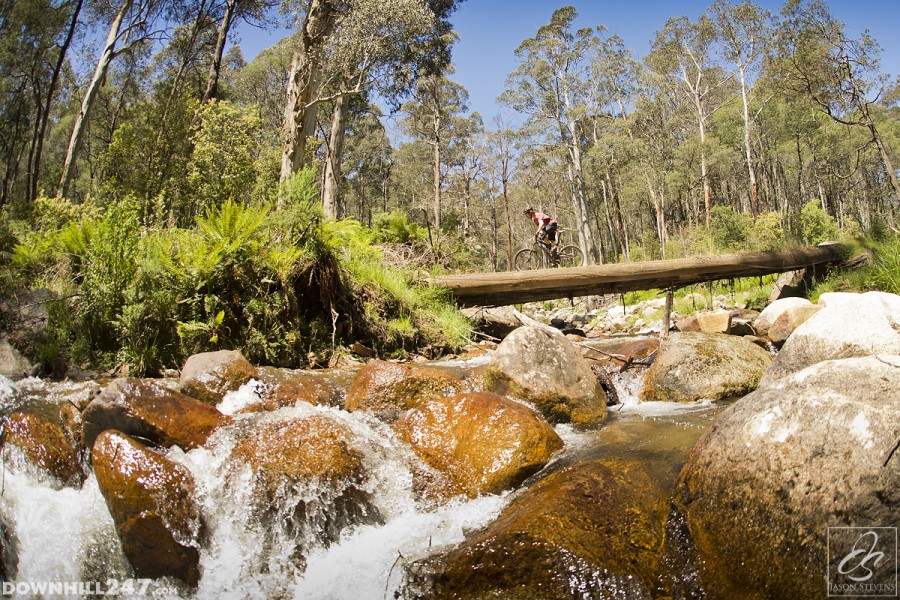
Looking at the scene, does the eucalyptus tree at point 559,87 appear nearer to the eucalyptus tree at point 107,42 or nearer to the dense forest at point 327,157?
the dense forest at point 327,157

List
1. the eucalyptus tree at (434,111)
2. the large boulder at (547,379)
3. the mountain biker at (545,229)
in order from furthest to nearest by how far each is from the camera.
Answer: the eucalyptus tree at (434,111) → the mountain biker at (545,229) → the large boulder at (547,379)

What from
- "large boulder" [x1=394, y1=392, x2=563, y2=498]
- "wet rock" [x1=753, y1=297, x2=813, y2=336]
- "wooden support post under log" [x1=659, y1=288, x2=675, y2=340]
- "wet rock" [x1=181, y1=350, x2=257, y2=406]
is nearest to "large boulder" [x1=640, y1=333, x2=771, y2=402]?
"wooden support post under log" [x1=659, y1=288, x2=675, y2=340]

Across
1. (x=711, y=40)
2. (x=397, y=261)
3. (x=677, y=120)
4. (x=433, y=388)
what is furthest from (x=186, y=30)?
(x=677, y=120)

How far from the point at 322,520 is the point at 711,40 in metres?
37.9

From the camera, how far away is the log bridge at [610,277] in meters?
8.60

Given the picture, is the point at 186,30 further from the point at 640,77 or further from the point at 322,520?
the point at 640,77

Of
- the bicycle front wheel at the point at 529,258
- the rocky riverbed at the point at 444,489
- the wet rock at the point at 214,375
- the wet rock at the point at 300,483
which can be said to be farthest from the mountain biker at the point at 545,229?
the wet rock at the point at 300,483

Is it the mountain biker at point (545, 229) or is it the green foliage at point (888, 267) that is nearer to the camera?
the green foliage at point (888, 267)

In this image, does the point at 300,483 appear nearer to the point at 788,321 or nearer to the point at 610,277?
the point at 610,277

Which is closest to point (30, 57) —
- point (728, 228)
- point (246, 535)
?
point (246, 535)

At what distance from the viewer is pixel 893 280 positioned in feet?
27.2

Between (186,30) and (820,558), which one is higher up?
(186,30)

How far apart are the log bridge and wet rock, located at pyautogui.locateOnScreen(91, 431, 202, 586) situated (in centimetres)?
557

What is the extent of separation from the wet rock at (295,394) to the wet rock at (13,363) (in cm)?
217
